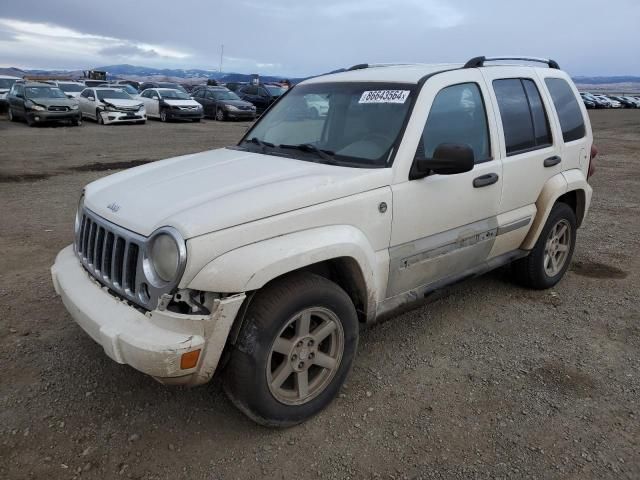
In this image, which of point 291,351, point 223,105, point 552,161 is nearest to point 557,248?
point 552,161

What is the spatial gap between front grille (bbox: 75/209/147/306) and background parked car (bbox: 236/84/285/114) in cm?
2502

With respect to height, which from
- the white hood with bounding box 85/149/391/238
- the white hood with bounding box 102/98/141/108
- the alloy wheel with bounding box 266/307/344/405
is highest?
the white hood with bounding box 102/98/141/108

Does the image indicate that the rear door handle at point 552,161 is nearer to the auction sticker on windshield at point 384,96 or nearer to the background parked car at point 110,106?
the auction sticker on windshield at point 384,96

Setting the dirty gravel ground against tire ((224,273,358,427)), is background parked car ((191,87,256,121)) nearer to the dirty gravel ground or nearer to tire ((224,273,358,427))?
the dirty gravel ground

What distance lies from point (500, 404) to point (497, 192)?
1500 millimetres

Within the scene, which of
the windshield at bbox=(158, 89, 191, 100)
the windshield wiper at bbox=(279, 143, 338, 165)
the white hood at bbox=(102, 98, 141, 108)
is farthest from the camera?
the windshield at bbox=(158, 89, 191, 100)

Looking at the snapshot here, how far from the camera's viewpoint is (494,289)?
15.7ft

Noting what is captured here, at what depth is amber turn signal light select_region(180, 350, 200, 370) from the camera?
7.73 ft

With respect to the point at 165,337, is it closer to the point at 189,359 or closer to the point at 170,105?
the point at 189,359

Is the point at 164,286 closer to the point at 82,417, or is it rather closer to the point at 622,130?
the point at 82,417

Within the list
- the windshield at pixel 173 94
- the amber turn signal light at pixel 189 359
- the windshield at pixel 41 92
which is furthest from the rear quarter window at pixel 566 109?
the windshield at pixel 173 94

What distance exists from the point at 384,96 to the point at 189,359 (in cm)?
208

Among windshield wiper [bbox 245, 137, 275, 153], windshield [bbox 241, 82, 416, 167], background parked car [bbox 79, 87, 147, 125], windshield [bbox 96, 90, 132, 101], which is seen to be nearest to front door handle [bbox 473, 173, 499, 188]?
windshield [bbox 241, 82, 416, 167]

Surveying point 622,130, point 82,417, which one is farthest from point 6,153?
point 622,130
